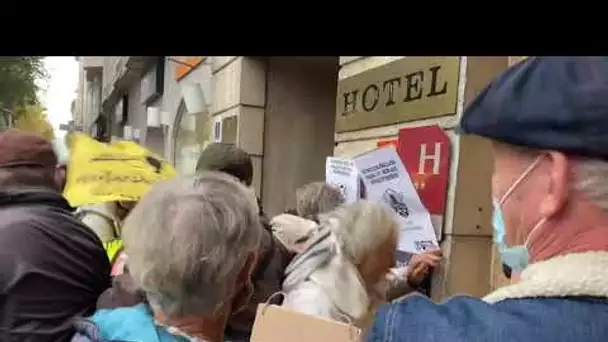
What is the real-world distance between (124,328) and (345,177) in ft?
9.37

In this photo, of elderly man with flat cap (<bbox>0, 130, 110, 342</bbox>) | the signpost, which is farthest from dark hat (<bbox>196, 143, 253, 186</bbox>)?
the signpost

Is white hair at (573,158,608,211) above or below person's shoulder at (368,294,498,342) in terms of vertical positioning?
above

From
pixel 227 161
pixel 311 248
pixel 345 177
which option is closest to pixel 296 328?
pixel 311 248

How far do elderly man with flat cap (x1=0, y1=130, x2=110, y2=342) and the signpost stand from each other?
6.77 ft

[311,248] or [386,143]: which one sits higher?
[386,143]

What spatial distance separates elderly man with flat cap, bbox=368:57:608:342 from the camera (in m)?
0.95

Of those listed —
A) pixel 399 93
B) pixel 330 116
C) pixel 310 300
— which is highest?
pixel 399 93

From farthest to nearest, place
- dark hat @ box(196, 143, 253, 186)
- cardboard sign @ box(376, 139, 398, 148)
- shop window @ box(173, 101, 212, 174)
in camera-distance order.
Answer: shop window @ box(173, 101, 212, 174)
cardboard sign @ box(376, 139, 398, 148)
dark hat @ box(196, 143, 253, 186)

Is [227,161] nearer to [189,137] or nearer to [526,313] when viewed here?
[526,313]

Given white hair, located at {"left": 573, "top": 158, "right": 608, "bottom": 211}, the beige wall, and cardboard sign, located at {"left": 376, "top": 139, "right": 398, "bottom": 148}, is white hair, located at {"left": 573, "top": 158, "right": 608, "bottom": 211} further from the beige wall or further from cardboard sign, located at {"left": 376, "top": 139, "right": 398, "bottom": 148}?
the beige wall

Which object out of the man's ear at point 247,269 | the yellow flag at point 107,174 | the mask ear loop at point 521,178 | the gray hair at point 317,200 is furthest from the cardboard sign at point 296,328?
the gray hair at point 317,200

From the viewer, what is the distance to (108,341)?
1681 millimetres

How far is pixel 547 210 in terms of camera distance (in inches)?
41.6

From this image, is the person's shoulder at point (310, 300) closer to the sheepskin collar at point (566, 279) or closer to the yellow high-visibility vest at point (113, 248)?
the yellow high-visibility vest at point (113, 248)
